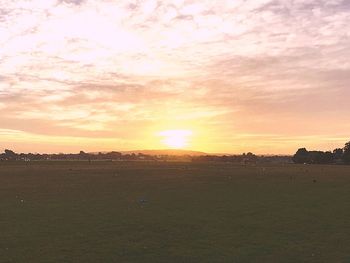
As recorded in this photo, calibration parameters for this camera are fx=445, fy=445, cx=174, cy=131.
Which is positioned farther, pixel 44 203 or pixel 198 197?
pixel 198 197

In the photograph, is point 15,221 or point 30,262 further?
point 15,221

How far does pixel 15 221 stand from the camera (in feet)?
96.9

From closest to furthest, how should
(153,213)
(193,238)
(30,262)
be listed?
(30,262) < (193,238) < (153,213)

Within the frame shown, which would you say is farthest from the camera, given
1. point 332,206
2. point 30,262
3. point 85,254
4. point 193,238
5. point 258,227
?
point 332,206

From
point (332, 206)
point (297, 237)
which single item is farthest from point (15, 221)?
point (332, 206)

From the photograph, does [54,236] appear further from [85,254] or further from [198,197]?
[198,197]

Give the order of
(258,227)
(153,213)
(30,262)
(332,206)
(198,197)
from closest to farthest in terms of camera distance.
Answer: (30,262)
(258,227)
(153,213)
(332,206)
(198,197)

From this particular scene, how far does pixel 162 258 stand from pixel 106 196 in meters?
26.1

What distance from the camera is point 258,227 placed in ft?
89.9

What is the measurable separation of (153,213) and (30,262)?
14.6m

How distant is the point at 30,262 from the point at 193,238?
8.76m

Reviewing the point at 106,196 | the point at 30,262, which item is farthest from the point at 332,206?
the point at 30,262

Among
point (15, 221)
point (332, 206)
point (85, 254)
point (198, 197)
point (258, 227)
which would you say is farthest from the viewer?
point (198, 197)

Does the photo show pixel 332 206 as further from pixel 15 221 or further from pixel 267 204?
pixel 15 221
